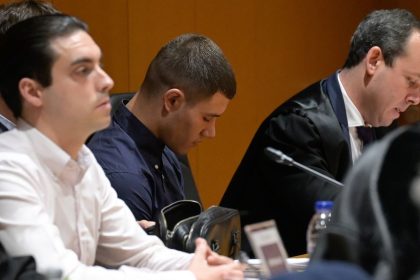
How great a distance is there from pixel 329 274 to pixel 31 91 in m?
1.23

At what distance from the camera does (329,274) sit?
1.03 meters

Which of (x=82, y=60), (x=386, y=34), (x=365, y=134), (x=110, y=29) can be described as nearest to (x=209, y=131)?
(x=365, y=134)

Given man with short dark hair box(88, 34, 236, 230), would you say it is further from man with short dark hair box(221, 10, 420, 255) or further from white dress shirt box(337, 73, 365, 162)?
white dress shirt box(337, 73, 365, 162)

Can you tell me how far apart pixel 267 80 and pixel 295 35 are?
37cm

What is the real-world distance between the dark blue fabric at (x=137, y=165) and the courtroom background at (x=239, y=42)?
67.3 inches

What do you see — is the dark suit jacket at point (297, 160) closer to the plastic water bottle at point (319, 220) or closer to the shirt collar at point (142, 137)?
the shirt collar at point (142, 137)

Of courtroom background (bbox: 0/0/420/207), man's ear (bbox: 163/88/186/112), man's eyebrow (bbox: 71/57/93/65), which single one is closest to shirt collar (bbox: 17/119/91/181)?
man's eyebrow (bbox: 71/57/93/65)

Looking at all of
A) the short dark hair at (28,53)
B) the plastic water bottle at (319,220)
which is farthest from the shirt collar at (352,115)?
the short dark hair at (28,53)

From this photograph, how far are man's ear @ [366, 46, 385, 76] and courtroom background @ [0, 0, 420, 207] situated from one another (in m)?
1.70

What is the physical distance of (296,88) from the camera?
5613 mm

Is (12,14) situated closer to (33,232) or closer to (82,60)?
(82,60)

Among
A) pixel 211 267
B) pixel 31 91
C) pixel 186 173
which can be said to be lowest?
pixel 186 173

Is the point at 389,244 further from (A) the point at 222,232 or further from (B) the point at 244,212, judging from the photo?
(B) the point at 244,212

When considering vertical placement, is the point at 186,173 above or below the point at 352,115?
below
